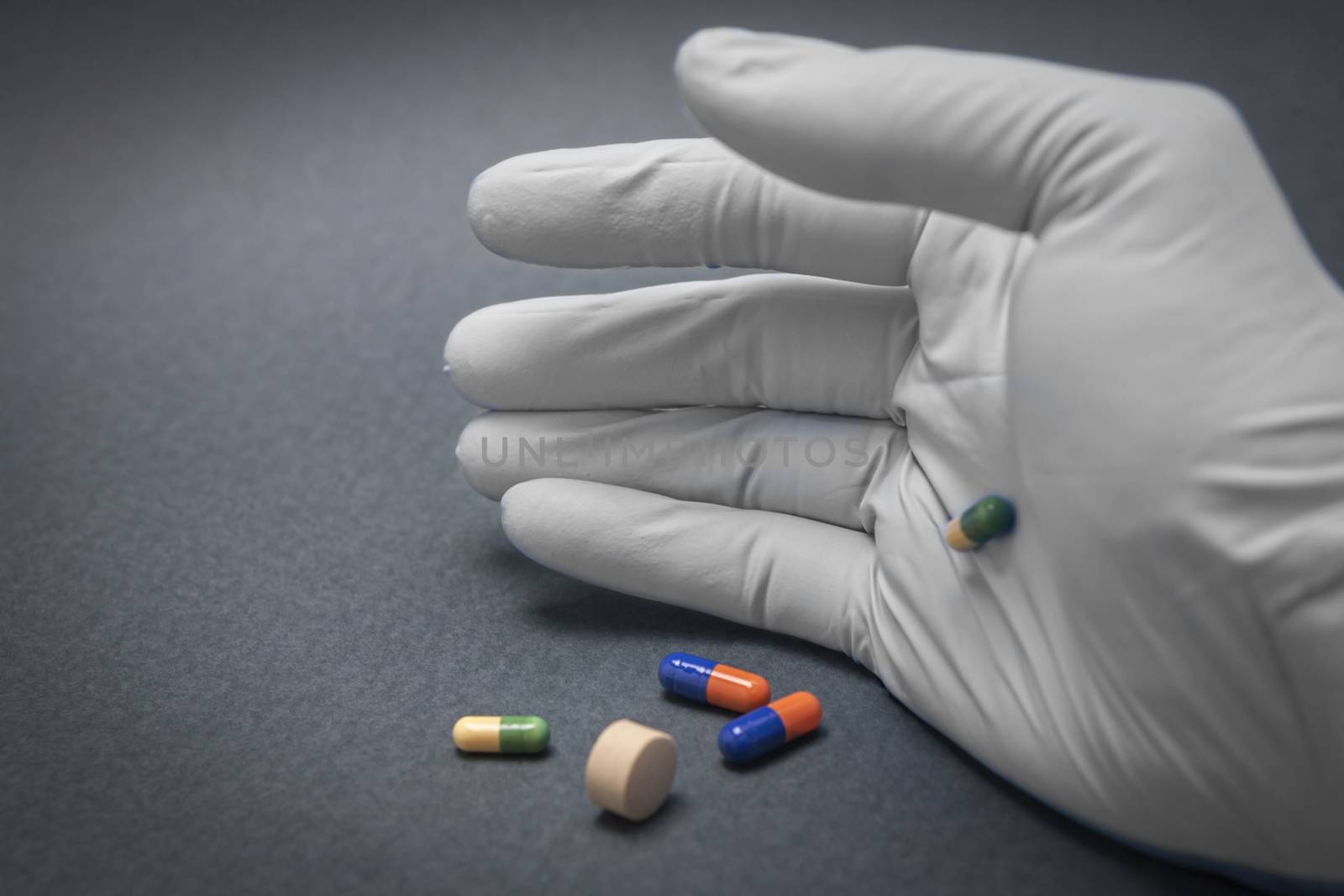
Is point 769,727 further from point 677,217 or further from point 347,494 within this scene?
point 347,494

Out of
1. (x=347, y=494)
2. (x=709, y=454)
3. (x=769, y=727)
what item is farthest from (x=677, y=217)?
(x=347, y=494)

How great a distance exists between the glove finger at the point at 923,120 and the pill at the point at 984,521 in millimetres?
254

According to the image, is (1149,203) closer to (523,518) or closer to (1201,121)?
(1201,121)

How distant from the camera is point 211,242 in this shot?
2.35 meters

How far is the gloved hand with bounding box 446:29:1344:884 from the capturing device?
2.86ft

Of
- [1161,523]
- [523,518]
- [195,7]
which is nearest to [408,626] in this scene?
[523,518]

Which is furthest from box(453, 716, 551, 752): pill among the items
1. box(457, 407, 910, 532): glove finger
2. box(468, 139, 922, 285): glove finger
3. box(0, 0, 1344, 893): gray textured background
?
box(468, 139, 922, 285): glove finger

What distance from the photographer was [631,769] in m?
0.99

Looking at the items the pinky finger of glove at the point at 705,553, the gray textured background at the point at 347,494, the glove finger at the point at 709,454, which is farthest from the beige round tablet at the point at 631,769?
the glove finger at the point at 709,454

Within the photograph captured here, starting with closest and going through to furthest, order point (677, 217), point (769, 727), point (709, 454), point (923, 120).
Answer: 1. point (923, 120)
2. point (769, 727)
3. point (677, 217)
4. point (709, 454)

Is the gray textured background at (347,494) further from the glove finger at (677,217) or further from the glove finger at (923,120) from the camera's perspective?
the glove finger at (923,120)

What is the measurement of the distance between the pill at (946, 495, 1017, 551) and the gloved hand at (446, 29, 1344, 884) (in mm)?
23

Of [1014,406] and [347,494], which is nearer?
[1014,406]

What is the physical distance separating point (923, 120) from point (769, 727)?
0.58 metres
